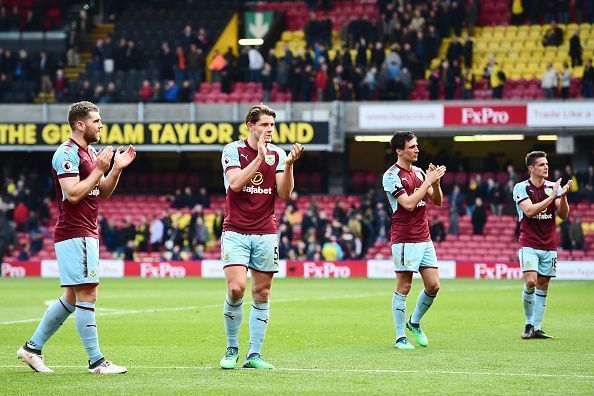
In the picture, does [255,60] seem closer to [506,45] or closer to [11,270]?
[506,45]

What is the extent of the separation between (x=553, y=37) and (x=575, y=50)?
4.97ft

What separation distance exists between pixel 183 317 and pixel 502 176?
22510mm

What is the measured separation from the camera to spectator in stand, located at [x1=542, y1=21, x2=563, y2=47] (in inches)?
1563

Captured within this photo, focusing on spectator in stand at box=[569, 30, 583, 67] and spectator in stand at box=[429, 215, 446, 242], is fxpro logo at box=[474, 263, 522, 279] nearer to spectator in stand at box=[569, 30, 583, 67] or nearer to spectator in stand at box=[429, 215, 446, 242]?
spectator in stand at box=[429, 215, 446, 242]

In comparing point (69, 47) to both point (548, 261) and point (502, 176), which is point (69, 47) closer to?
point (502, 176)

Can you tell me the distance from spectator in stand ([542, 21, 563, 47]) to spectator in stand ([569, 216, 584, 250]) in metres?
7.56

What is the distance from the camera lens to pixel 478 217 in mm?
37125

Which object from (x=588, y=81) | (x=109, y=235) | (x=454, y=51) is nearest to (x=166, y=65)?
(x=109, y=235)

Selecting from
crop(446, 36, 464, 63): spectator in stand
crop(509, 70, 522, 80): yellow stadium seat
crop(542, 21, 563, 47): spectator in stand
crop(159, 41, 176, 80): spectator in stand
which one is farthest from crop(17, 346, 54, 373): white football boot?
crop(159, 41, 176, 80): spectator in stand

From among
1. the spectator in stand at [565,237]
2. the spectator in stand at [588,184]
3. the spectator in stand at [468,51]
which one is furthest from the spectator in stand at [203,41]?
the spectator in stand at [565,237]

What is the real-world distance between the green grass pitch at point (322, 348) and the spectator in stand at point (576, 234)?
934cm

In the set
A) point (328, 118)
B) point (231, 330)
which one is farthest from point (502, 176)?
point (231, 330)

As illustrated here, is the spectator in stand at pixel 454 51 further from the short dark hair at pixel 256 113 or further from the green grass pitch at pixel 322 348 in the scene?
the short dark hair at pixel 256 113

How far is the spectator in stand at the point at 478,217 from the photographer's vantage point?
37.0 m
